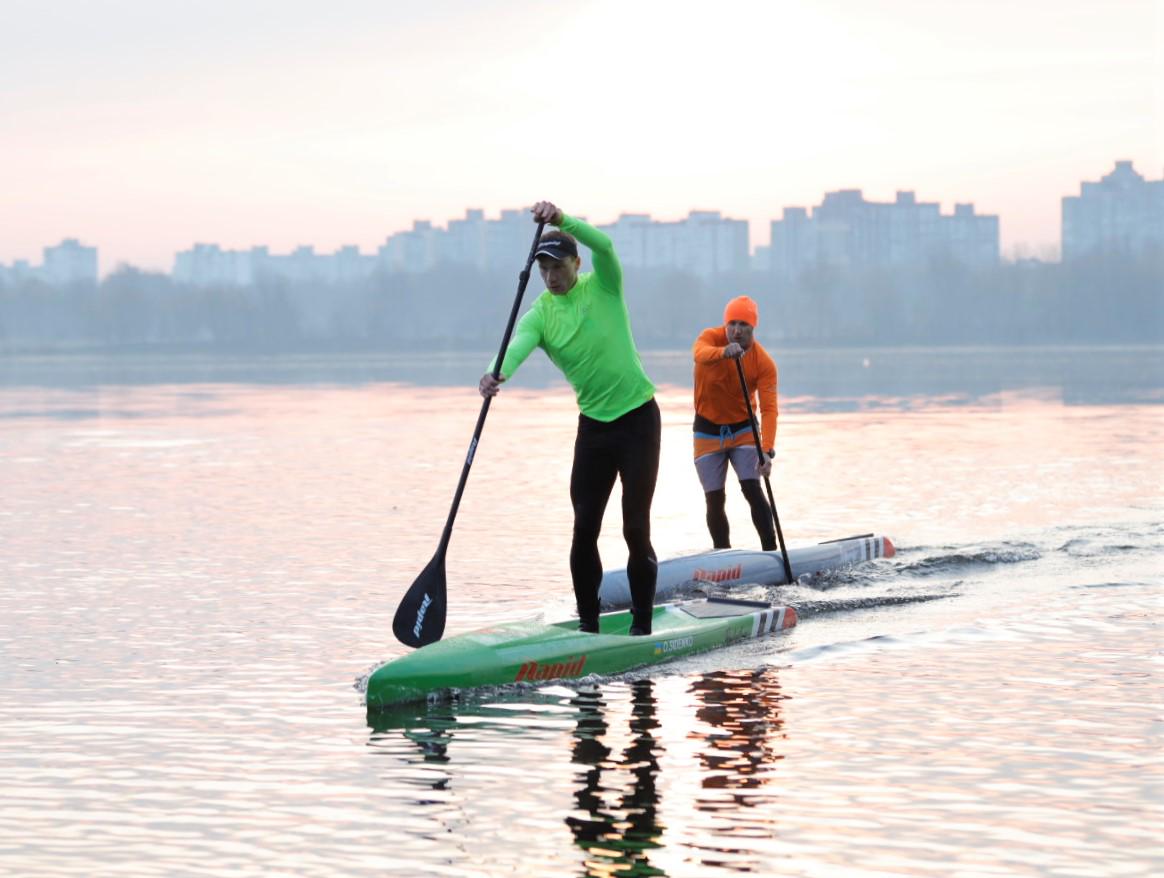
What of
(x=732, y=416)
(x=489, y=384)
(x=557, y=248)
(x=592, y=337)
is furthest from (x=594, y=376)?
(x=732, y=416)

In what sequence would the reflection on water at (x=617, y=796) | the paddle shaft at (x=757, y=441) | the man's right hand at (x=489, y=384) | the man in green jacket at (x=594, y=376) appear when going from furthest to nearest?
the paddle shaft at (x=757, y=441), the man in green jacket at (x=594, y=376), the man's right hand at (x=489, y=384), the reflection on water at (x=617, y=796)

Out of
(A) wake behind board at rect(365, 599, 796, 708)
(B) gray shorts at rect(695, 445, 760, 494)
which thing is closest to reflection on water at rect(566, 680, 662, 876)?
(A) wake behind board at rect(365, 599, 796, 708)

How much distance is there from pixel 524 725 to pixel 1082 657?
10.9 ft

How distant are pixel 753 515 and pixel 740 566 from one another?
46 cm

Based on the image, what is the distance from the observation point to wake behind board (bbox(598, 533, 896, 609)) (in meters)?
12.0

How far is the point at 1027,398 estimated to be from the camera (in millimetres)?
43750

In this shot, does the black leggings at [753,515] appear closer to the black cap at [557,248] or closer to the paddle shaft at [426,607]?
the paddle shaft at [426,607]

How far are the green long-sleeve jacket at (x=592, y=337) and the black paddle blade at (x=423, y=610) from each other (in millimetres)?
1209

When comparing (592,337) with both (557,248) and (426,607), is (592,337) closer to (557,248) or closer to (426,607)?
(557,248)

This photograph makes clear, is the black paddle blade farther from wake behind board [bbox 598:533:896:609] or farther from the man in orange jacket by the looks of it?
the man in orange jacket

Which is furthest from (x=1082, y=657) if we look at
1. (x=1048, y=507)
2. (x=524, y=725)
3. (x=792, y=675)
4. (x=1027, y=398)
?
(x=1027, y=398)

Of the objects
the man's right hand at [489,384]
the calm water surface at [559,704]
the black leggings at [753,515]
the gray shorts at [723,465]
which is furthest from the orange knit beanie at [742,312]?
the man's right hand at [489,384]

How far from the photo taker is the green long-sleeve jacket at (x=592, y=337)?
9102 mm

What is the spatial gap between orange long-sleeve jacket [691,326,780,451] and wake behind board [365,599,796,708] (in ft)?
8.41
